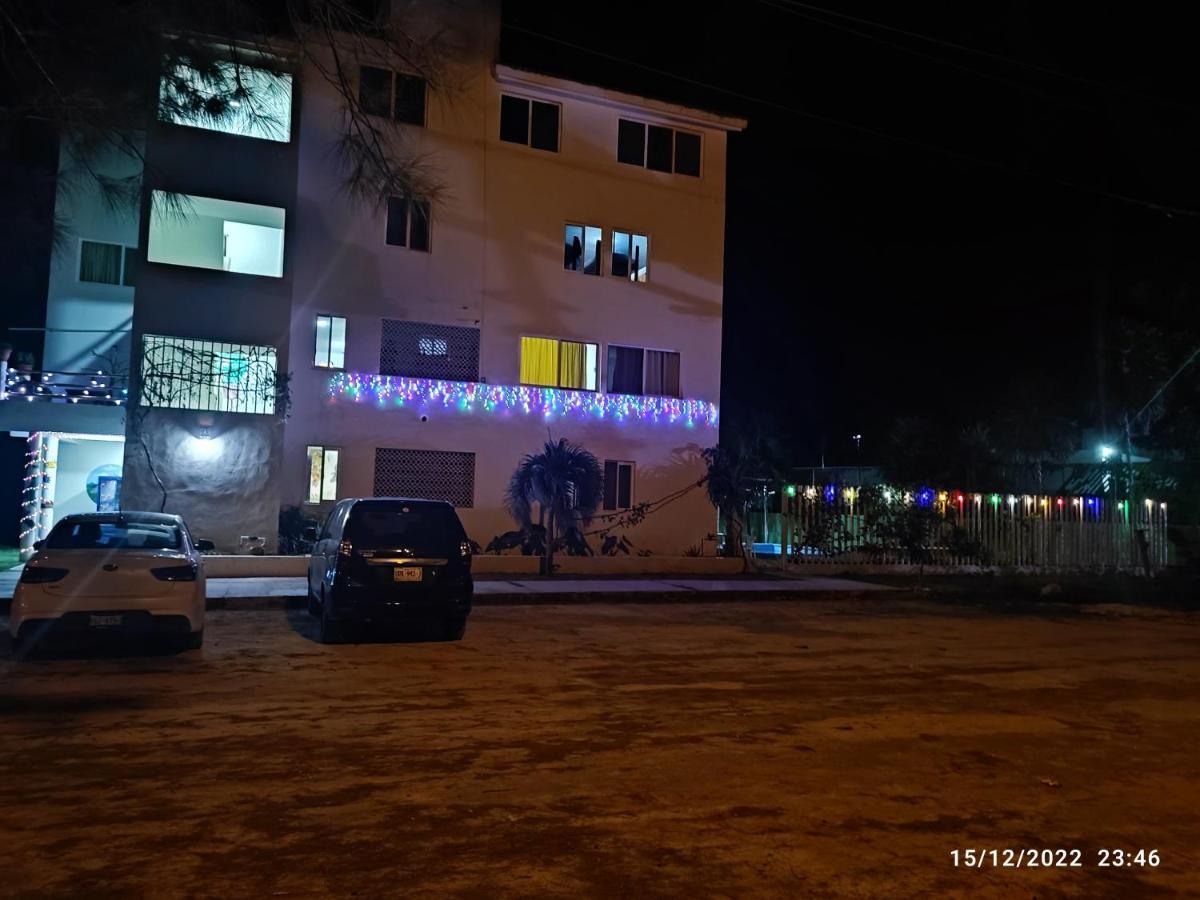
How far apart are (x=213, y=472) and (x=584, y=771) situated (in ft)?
46.5

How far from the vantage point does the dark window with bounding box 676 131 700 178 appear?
23609mm

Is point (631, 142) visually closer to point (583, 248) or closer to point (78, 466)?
point (583, 248)

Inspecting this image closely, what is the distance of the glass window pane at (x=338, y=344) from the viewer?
66.4 feet

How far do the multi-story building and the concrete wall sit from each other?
0.04 meters

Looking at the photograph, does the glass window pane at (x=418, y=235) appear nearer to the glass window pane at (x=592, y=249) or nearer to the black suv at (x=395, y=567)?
the glass window pane at (x=592, y=249)

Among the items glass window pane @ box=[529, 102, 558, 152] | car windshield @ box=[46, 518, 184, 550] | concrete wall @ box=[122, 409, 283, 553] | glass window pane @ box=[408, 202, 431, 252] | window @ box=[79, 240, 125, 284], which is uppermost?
glass window pane @ box=[529, 102, 558, 152]

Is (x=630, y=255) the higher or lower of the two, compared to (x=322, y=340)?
higher

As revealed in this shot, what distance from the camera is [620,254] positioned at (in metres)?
22.9

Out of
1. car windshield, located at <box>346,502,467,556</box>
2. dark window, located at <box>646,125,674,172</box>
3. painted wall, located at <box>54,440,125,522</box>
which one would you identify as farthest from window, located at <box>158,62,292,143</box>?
dark window, located at <box>646,125,674,172</box>

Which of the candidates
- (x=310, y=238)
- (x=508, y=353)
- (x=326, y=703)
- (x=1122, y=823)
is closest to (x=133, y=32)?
(x=326, y=703)

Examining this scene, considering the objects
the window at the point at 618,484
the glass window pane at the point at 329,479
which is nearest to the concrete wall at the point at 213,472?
the glass window pane at the point at 329,479

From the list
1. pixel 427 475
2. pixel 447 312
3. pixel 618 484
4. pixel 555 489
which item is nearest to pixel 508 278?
pixel 447 312

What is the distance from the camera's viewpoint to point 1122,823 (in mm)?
5207

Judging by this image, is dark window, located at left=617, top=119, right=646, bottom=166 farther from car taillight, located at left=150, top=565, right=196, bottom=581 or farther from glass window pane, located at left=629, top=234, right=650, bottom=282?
car taillight, located at left=150, top=565, right=196, bottom=581
